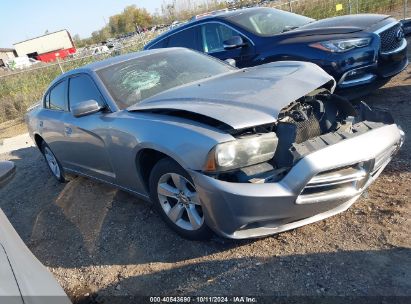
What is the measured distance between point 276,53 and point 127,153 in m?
3.18

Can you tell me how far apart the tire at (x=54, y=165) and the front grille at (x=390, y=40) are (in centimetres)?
470

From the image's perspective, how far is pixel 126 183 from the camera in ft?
13.0

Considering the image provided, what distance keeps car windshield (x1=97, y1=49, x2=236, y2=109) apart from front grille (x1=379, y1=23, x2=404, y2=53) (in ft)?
7.75

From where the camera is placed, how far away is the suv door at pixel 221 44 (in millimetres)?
6297

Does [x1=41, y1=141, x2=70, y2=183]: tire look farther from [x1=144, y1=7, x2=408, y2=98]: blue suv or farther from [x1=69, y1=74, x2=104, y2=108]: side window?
[x1=144, y1=7, x2=408, y2=98]: blue suv

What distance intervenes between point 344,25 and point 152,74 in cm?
307

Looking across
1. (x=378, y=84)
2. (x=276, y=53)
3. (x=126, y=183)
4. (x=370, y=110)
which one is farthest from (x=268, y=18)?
(x=126, y=183)

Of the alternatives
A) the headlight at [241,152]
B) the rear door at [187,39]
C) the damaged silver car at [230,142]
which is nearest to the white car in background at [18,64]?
the rear door at [187,39]

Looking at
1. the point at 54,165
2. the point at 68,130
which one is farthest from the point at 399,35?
the point at 54,165

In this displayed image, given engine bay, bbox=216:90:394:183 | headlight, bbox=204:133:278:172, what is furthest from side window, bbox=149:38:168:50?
headlight, bbox=204:133:278:172

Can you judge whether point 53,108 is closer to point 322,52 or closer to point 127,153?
point 127,153

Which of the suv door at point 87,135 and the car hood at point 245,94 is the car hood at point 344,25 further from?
the suv door at point 87,135

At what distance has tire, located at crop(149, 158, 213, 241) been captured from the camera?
3.23m

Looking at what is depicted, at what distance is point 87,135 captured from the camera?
14.0 feet
